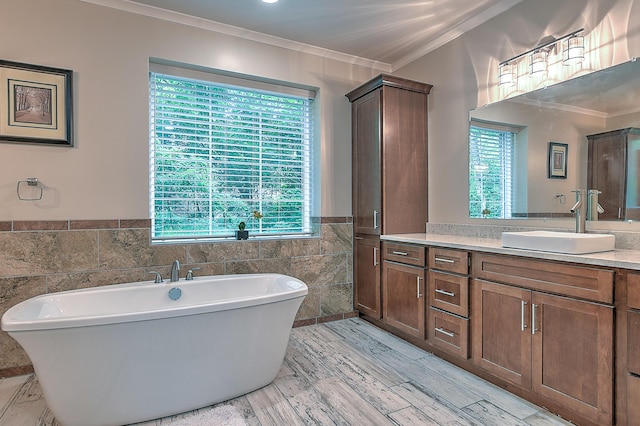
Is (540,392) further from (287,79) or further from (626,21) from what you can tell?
(287,79)

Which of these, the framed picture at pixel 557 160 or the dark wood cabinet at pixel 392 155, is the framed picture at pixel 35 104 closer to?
the dark wood cabinet at pixel 392 155

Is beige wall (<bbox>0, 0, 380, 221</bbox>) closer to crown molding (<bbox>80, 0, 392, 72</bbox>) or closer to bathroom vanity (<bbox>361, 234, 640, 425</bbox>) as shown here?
crown molding (<bbox>80, 0, 392, 72</bbox>)

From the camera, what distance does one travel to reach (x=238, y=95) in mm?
3297

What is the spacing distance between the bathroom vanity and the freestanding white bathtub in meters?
1.06

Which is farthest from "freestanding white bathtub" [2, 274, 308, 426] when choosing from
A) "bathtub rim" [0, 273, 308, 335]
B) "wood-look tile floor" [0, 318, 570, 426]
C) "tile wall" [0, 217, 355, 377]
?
"tile wall" [0, 217, 355, 377]

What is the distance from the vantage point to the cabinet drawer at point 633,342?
153 cm

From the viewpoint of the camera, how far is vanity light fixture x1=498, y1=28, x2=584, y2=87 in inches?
87.0

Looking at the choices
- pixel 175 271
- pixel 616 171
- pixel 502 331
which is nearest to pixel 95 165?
pixel 175 271

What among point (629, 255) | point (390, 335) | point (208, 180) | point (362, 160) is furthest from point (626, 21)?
point (208, 180)

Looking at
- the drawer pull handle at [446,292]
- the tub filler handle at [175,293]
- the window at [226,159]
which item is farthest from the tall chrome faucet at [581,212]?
the tub filler handle at [175,293]

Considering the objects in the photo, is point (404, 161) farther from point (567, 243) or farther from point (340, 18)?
point (567, 243)

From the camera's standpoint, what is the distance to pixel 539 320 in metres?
1.90

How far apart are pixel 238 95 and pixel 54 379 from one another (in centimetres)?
257

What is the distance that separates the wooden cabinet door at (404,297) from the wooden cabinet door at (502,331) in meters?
0.49
